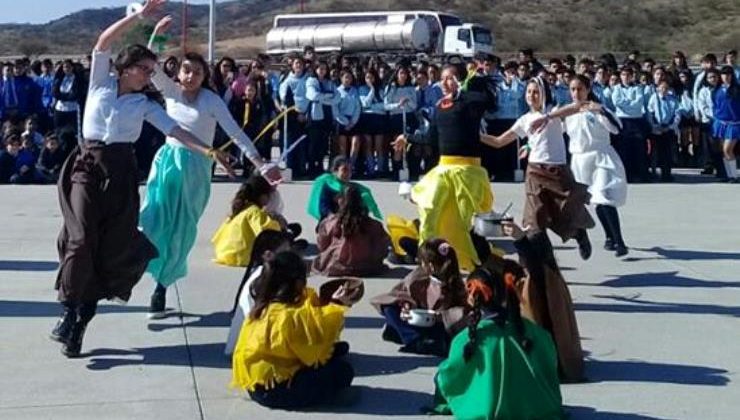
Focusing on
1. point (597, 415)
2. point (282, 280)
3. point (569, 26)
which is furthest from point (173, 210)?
point (569, 26)

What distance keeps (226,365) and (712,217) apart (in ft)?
27.5

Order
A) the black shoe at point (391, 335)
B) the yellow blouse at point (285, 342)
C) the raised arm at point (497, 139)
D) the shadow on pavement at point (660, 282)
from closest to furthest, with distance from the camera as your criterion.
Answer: the yellow blouse at point (285, 342) → the black shoe at point (391, 335) → the raised arm at point (497, 139) → the shadow on pavement at point (660, 282)

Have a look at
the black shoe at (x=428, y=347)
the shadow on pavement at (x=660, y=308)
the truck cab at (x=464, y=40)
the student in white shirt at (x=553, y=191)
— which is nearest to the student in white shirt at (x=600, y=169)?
the student in white shirt at (x=553, y=191)

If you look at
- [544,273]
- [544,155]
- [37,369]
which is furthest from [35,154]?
[544,273]

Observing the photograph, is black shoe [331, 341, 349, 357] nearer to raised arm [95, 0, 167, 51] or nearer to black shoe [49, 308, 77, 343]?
black shoe [49, 308, 77, 343]

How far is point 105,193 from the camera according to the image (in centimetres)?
747

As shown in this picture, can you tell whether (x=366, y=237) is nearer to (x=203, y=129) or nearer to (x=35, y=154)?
(x=203, y=129)

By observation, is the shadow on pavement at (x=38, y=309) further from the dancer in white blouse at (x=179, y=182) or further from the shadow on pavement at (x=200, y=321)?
the dancer in white blouse at (x=179, y=182)

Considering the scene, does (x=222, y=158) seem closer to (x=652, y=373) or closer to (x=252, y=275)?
(x=252, y=275)

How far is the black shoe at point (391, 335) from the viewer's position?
8.01m

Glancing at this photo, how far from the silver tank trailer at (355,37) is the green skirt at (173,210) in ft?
108

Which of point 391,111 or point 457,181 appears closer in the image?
point 457,181

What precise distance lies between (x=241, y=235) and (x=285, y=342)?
456cm

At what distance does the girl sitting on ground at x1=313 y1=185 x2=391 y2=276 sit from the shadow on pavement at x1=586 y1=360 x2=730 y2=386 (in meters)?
3.28
